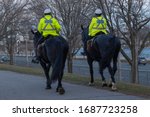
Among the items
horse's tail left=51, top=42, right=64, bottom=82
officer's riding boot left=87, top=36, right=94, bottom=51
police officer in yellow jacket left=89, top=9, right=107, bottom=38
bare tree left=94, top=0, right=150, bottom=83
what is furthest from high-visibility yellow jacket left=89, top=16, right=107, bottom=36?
bare tree left=94, top=0, right=150, bottom=83

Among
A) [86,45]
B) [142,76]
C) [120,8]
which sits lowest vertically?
[142,76]

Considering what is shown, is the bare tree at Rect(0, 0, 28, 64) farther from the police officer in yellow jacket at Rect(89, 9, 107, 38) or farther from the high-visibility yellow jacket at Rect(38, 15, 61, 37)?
the high-visibility yellow jacket at Rect(38, 15, 61, 37)

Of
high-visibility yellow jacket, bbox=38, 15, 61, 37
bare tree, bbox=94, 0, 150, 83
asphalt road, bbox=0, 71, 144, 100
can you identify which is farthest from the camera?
bare tree, bbox=94, 0, 150, 83

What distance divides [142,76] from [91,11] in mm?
5016

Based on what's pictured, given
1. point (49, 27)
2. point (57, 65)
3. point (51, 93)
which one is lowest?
point (51, 93)

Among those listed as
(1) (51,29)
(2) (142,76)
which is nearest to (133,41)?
(2) (142,76)

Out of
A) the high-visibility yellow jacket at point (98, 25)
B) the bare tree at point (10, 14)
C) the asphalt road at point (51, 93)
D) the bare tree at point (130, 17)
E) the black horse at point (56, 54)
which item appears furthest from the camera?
the bare tree at point (10, 14)

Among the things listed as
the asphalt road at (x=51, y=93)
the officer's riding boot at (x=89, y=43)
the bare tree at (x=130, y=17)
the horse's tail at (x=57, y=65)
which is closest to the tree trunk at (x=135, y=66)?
the bare tree at (x=130, y=17)

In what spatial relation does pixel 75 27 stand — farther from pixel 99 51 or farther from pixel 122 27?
pixel 99 51

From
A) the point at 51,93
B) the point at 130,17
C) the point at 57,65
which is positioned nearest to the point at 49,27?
the point at 57,65

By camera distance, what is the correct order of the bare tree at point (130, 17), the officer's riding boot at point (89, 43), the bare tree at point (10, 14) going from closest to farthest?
the officer's riding boot at point (89, 43) → the bare tree at point (130, 17) → the bare tree at point (10, 14)

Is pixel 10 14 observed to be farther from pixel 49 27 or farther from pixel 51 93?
pixel 51 93

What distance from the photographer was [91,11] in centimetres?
2514

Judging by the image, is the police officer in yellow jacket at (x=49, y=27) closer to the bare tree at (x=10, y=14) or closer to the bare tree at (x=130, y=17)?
the bare tree at (x=130, y=17)
